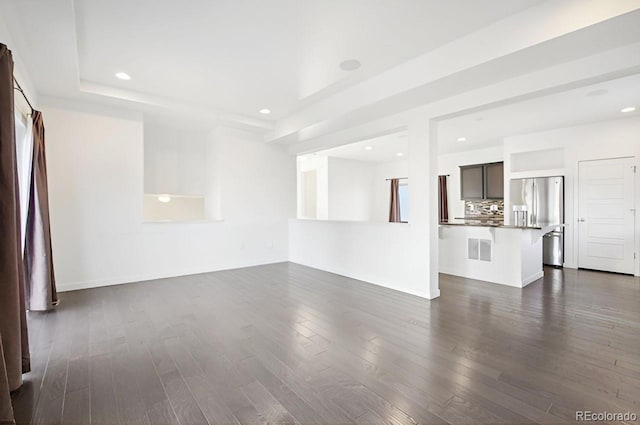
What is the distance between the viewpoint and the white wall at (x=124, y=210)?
4301 millimetres

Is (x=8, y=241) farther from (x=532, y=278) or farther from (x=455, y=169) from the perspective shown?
(x=455, y=169)

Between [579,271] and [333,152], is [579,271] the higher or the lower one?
the lower one

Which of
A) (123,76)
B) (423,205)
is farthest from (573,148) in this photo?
(123,76)

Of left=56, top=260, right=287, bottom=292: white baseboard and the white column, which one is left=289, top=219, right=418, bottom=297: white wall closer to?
the white column

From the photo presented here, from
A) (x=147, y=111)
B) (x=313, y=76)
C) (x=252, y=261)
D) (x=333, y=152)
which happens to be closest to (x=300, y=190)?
(x=333, y=152)

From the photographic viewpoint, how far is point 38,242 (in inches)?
133

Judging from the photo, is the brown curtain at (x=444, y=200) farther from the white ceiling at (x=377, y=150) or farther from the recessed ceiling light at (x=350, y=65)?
Answer: the recessed ceiling light at (x=350, y=65)

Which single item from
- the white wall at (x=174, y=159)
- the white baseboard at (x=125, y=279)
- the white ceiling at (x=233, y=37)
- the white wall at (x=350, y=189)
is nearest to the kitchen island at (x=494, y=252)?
the white ceiling at (x=233, y=37)

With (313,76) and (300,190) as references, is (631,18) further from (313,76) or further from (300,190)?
(300,190)

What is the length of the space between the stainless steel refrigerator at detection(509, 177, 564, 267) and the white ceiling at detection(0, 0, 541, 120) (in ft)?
15.8

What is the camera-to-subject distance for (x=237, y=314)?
3.37 metres

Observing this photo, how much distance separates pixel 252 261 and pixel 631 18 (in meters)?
5.94

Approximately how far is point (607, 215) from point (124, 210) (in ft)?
27.7

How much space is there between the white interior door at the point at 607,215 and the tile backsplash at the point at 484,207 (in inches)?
70.4
